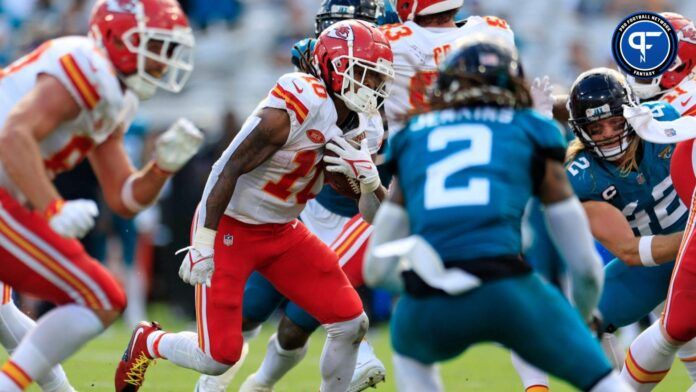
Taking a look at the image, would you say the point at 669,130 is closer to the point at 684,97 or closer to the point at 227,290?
the point at 684,97

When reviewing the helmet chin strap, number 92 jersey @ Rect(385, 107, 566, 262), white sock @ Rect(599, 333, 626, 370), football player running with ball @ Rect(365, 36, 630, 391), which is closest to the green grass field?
white sock @ Rect(599, 333, 626, 370)

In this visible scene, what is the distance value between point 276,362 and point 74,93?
86.9 inches

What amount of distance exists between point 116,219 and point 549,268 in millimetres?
3870

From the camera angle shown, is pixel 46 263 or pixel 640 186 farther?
pixel 640 186

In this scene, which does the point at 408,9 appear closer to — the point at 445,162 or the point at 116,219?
the point at 445,162

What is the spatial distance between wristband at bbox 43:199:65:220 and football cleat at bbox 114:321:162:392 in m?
1.59

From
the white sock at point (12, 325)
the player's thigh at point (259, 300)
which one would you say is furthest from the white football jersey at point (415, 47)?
the white sock at point (12, 325)

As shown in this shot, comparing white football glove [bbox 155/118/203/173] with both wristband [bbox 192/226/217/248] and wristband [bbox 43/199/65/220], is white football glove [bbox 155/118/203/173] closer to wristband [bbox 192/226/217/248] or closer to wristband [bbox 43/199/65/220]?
wristband [bbox 43/199/65/220]

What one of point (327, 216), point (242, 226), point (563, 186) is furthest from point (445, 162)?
point (327, 216)

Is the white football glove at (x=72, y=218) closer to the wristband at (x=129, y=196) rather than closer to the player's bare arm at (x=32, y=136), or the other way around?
the player's bare arm at (x=32, y=136)

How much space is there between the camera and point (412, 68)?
20.2 ft

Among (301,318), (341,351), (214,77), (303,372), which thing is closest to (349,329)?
(341,351)

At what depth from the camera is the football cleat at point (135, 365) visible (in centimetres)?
561

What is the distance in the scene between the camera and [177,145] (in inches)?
176
